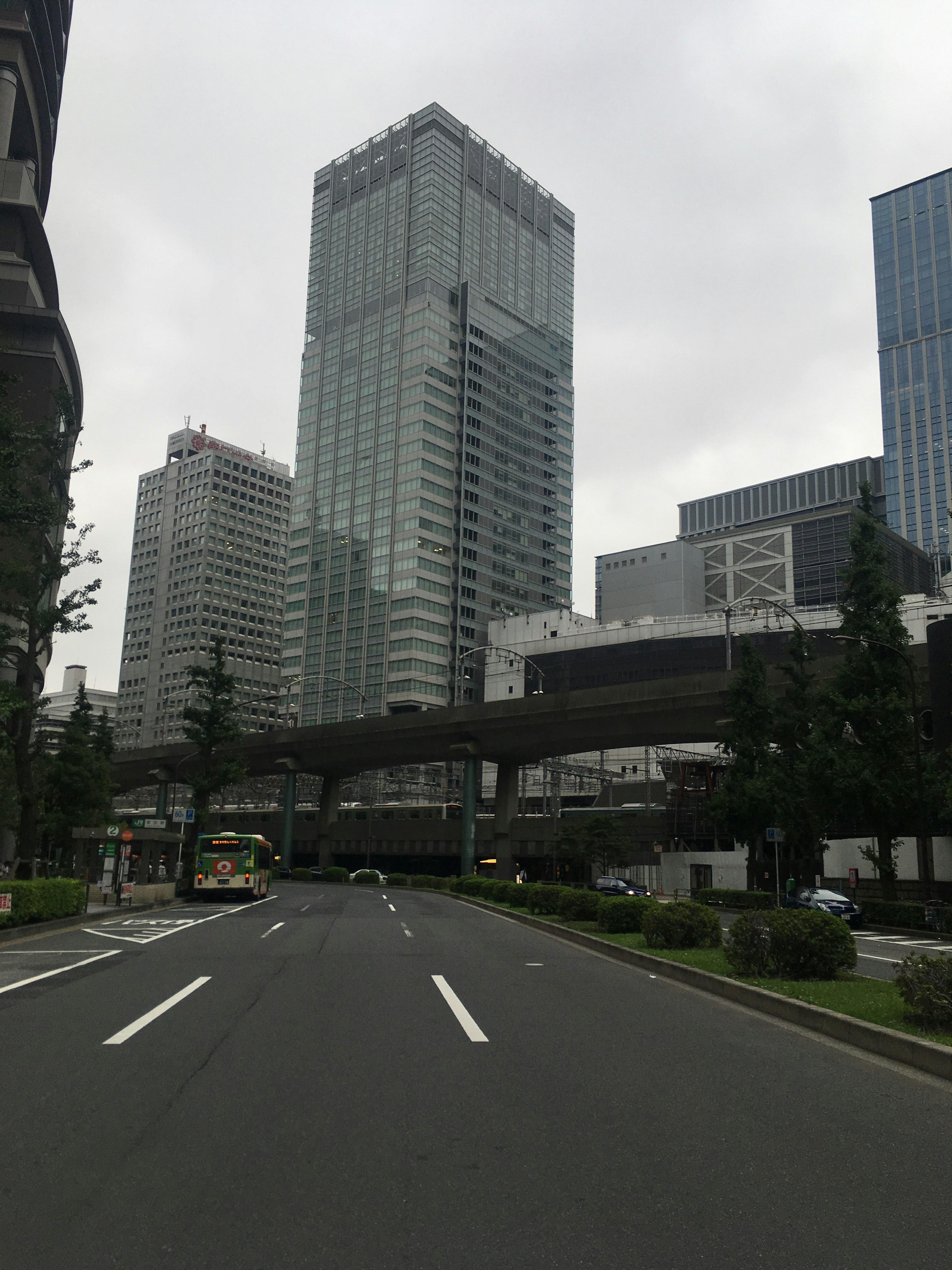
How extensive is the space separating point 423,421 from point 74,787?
107m

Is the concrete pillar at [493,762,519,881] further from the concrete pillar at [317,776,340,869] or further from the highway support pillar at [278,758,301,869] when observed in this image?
the highway support pillar at [278,758,301,869]

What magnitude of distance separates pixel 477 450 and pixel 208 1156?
526 feet

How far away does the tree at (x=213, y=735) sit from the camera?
5500cm

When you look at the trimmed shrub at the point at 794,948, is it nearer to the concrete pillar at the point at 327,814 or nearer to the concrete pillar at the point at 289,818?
the concrete pillar at the point at 289,818

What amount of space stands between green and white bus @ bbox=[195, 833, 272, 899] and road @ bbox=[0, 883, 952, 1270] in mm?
31555

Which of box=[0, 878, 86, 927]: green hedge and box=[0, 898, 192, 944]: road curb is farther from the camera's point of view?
box=[0, 878, 86, 927]: green hedge

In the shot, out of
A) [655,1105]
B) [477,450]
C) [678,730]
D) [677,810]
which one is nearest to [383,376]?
[477,450]

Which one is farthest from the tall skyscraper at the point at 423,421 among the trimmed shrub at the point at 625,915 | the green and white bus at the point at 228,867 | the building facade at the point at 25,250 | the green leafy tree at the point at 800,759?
the trimmed shrub at the point at 625,915

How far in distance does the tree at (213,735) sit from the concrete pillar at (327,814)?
29.8 metres

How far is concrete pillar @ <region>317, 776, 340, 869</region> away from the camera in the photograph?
87.3 meters

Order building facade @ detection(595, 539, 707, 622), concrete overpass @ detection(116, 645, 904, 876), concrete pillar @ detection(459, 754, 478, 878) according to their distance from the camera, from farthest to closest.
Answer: building facade @ detection(595, 539, 707, 622)
concrete pillar @ detection(459, 754, 478, 878)
concrete overpass @ detection(116, 645, 904, 876)

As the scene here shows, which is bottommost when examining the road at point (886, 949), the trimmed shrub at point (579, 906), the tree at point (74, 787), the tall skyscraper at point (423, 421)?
the road at point (886, 949)

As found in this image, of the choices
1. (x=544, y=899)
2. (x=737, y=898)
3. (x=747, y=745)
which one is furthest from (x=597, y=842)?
(x=544, y=899)

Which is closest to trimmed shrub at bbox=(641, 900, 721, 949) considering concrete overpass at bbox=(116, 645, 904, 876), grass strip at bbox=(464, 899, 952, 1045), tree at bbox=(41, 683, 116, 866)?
grass strip at bbox=(464, 899, 952, 1045)
